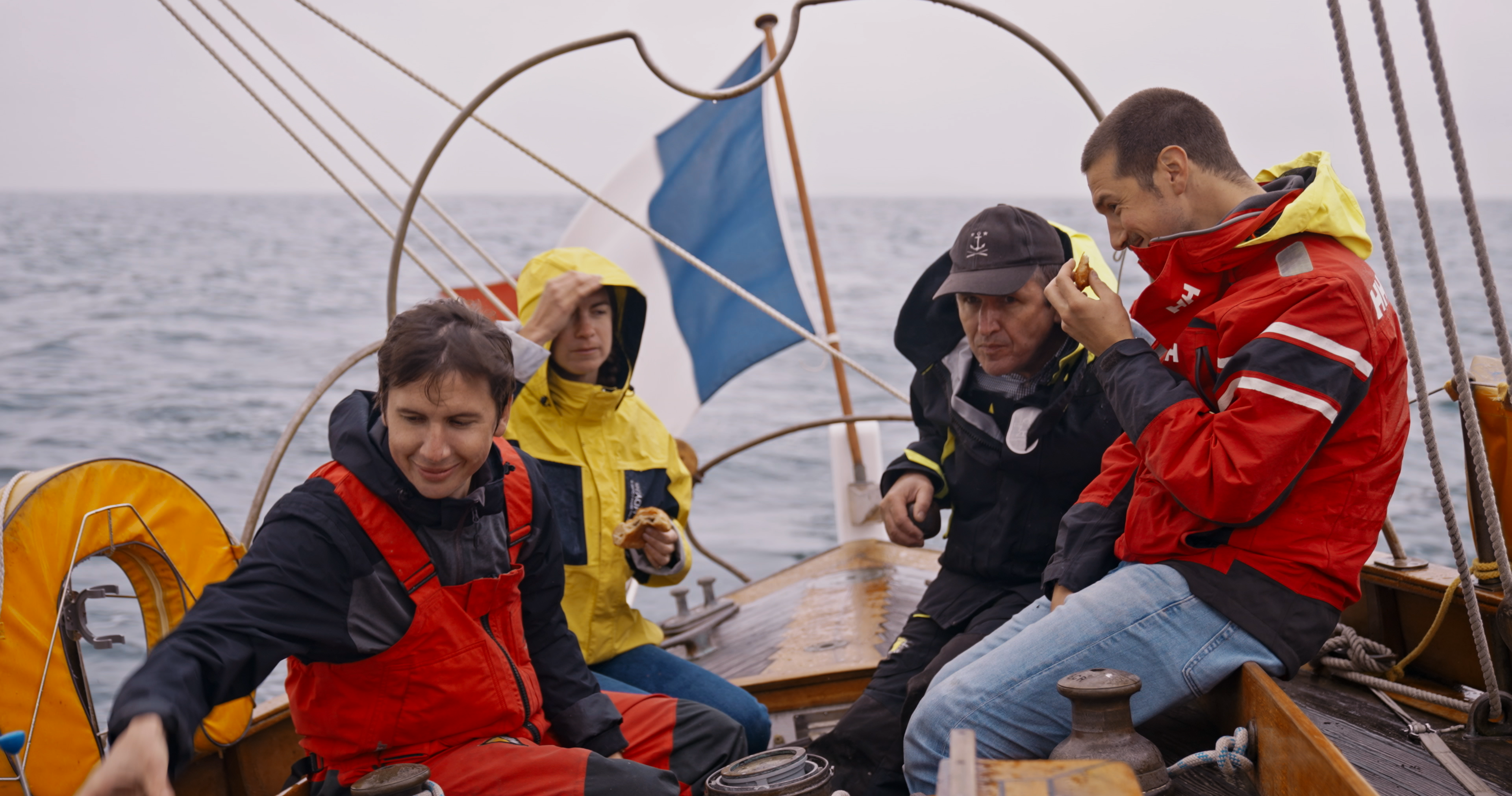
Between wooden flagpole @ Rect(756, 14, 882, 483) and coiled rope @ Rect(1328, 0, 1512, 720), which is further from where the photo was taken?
wooden flagpole @ Rect(756, 14, 882, 483)

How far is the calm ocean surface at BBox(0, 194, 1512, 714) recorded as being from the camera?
1234 cm

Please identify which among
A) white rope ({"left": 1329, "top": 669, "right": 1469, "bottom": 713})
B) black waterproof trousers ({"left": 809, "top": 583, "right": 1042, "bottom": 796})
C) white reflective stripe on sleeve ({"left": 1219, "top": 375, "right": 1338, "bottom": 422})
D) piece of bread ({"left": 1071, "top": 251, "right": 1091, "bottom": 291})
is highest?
piece of bread ({"left": 1071, "top": 251, "right": 1091, "bottom": 291})

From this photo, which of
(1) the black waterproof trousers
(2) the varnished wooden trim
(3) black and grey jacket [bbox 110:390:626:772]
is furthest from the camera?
(1) the black waterproof trousers

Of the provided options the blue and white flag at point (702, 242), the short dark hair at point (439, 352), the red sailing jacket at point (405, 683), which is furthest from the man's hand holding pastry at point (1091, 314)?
the blue and white flag at point (702, 242)

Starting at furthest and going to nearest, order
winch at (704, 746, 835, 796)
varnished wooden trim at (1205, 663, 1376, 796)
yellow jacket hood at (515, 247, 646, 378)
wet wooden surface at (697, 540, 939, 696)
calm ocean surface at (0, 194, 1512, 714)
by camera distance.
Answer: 1. calm ocean surface at (0, 194, 1512, 714)
2. wet wooden surface at (697, 540, 939, 696)
3. yellow jacket hood at (515, 247, 646, 378)
4. winch at (704, 746, 835, 796)
5. varnished wooden trim at (1205, 663, 1376, 796)

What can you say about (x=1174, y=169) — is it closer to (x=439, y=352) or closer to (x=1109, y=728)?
(x=1109, y=728)

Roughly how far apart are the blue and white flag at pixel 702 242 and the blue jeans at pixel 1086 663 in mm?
4257

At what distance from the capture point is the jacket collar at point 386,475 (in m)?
1.90

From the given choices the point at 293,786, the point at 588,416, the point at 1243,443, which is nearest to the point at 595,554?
the point at 588,416

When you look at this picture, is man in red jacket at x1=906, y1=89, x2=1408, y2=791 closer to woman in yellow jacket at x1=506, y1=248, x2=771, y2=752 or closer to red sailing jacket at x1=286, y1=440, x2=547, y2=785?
red sailing jacket at x1=286, y1=440, x2=547, y2=785

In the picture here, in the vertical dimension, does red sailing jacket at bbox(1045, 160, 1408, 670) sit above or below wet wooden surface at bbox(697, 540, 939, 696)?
above

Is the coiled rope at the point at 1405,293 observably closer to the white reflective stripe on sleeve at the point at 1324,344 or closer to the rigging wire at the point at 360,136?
the white reflective stripe on sleeve at the point at 1324,344

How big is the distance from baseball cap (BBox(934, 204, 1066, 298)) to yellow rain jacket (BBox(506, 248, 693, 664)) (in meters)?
0.95

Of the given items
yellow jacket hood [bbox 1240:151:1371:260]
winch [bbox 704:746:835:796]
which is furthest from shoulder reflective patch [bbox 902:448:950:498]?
yellow jacket hood [bbox 1240:151:1371:260]
